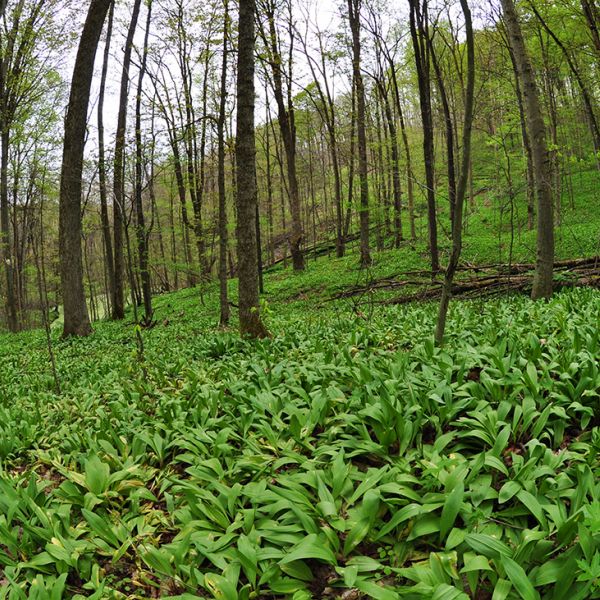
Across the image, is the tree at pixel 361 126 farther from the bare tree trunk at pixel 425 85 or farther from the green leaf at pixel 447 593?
the green leaf at pixel 447 593

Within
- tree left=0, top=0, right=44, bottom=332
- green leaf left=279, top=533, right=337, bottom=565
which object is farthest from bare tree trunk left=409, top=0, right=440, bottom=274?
tree left=0, top=0, right=44, bottom=332

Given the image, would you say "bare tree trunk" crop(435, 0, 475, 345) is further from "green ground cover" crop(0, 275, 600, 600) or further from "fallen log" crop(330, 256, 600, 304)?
"fallen log" crop(330, 256, 600, 304)

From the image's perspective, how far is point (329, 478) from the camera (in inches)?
95.5

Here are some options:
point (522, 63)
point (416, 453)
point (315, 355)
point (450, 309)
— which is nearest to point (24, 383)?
point (315, 355)

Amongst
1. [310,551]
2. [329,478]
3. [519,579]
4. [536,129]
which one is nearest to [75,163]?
[536,129]

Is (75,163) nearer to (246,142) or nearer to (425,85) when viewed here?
(246,142)

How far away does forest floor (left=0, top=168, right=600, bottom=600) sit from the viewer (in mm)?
1829

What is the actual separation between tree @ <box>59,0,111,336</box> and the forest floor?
18.4ft

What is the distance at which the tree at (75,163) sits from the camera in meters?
9.53

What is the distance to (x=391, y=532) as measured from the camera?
2.09 m

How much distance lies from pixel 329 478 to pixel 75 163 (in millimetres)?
9773

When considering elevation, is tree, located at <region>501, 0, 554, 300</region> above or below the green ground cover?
above

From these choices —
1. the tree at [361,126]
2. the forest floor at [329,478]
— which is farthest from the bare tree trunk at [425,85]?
the forest floor at [329,478]

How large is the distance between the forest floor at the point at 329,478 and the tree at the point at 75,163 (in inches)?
221
